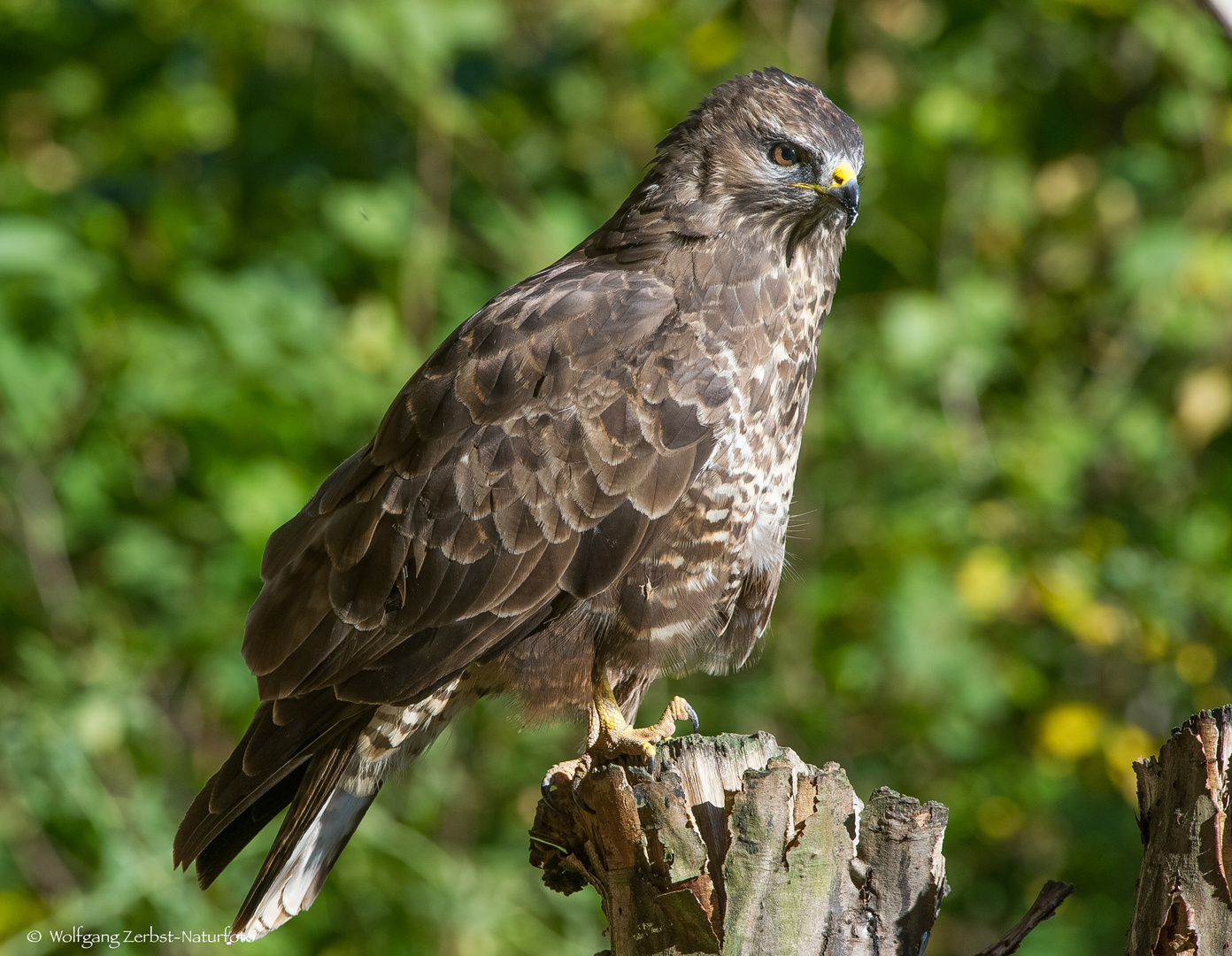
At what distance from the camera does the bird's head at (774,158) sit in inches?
106

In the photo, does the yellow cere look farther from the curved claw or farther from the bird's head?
the curved claw

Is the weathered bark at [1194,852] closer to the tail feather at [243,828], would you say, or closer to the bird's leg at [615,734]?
the bird's leg at [615,734]

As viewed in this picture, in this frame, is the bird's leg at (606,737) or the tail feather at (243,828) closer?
the bird's leg at (606,737)

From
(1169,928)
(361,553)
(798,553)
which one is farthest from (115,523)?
(1169,928)

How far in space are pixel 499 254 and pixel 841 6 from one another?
4.94 feet

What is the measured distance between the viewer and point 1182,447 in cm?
414

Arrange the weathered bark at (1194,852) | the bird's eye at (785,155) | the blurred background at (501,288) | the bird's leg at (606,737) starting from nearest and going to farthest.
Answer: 1. the weathered bark at (1194,852)
2. the bird's leg at (606,737)
3. the bird's eye at (785,155)
4. the blurred background at (501,288)

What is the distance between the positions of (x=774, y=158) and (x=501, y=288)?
1.69m

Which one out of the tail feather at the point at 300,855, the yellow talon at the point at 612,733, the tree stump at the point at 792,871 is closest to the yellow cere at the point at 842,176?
the yellow talon at the point at 612,733

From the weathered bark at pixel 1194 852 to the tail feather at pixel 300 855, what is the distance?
1.64 m

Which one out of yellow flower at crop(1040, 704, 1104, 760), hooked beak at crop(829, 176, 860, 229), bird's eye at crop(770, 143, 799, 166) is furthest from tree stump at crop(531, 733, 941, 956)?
yellow flower at crop(1040, 704, 1104, 760)

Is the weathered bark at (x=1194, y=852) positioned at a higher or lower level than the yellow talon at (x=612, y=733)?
higher

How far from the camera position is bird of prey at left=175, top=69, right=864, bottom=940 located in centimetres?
249

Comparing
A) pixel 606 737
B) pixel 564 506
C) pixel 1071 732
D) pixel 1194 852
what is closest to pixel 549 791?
pixel 606 737
